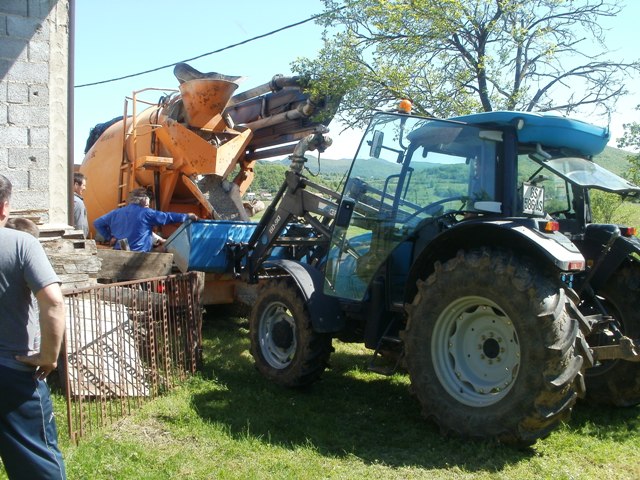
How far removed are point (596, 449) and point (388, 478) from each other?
5.08ft

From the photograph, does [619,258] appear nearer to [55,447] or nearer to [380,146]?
[380,146]

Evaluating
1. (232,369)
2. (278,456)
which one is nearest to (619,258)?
(278,456)

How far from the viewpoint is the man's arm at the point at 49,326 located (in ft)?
9.95

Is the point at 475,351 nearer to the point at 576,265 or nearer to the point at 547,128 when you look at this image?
the point at 576,265

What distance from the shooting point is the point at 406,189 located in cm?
529

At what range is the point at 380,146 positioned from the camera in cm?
541

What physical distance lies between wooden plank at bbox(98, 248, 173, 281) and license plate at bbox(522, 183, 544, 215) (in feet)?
12.8

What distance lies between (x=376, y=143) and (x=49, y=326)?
3.13 metres

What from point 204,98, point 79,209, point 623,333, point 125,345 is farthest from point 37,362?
point 204,98

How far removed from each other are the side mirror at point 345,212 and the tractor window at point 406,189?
0.03m

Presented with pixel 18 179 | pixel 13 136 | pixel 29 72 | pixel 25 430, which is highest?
pixel 29 72

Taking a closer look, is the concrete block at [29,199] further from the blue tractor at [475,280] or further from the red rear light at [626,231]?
the red rear light at [626,231]

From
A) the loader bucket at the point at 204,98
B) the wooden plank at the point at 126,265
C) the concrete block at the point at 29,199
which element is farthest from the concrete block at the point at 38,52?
the loader bucket at the point at 204,98

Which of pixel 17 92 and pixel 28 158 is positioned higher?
pixel 17 92
